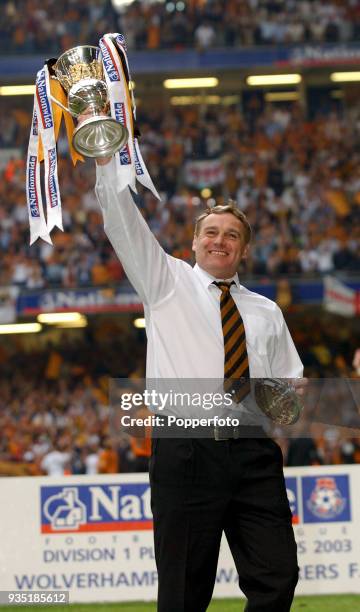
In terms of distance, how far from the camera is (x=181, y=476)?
4.43m

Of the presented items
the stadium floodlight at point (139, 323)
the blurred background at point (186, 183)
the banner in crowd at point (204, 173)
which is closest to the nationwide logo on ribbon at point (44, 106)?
the blurred background at point (186, 183)

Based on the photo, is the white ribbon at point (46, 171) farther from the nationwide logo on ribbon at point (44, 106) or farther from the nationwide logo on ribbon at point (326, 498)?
the nationwide logo on ribbon at point (326, 498)

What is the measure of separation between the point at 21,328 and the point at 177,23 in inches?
304

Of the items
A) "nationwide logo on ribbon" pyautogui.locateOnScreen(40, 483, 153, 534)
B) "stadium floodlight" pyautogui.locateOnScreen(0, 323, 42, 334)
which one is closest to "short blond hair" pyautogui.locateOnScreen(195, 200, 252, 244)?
"nationwide logo on ribbon" pyautogui.locateOnScreen(40, 483, 153, 534)

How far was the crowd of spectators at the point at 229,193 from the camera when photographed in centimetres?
2089

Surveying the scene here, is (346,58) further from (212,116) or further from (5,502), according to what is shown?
(5,502)

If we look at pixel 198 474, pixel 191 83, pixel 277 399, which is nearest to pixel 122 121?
pixel 277 399

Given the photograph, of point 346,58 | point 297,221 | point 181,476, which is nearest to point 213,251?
point 181,476

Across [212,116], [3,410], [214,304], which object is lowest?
[3,410]

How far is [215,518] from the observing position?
4.45 m

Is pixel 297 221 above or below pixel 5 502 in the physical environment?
above

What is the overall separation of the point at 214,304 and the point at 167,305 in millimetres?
216

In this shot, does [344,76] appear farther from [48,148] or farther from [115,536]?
[48,148]

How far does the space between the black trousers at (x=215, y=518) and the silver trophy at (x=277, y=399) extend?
0.16 m
